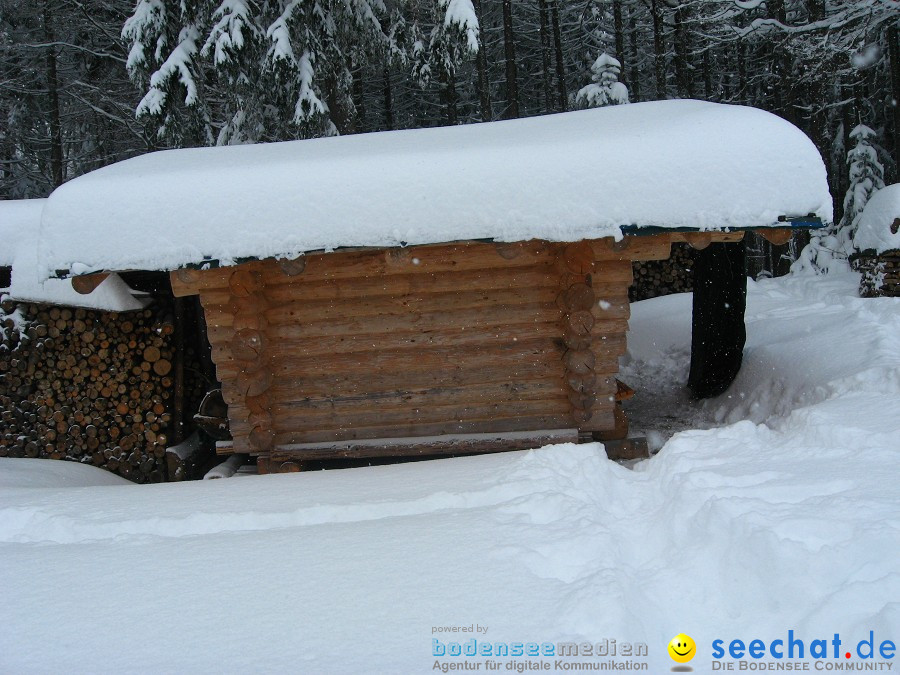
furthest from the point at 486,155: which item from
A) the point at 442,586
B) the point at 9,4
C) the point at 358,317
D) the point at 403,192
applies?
the point at 9,4

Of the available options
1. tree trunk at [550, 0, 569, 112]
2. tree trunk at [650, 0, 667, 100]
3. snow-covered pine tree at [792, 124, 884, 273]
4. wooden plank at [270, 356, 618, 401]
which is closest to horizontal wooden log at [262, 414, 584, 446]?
wooden plank at [270, 356, 618, 401]

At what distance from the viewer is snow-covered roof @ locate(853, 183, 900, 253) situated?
1019cm

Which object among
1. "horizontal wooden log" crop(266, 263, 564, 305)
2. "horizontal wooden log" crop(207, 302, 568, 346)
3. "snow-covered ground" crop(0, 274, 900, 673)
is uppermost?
"horizontal wooden log" crop(266, 263, 564, 305)

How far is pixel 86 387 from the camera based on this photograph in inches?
282

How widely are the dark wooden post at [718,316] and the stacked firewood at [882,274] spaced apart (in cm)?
327

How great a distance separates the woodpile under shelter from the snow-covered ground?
2.83ft

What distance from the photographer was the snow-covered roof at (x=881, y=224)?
1019 centimetres

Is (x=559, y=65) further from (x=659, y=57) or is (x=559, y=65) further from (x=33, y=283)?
(x=33, y=283)

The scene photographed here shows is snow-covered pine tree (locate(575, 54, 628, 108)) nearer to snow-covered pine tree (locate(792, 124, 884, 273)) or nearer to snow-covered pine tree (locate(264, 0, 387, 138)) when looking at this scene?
snow-covered pine tree (locate(792, 124, 884, 273))

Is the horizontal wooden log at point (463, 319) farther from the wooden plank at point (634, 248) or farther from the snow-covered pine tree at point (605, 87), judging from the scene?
the snow-covered pine tree at point (605, 87)

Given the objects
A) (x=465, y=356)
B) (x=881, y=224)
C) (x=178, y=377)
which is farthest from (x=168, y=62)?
(x=881, y=224)

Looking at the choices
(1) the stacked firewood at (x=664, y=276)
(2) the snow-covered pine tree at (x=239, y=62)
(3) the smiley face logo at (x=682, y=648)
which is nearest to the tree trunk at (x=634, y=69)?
(1) the stacked firewood at (x=664, y=276)

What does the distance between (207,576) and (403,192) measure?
10.4 ft

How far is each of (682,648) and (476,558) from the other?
1.10 meters
